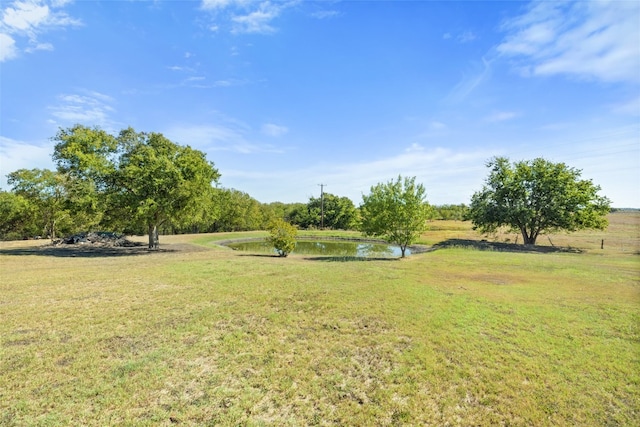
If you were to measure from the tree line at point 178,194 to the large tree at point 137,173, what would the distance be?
0.21ft

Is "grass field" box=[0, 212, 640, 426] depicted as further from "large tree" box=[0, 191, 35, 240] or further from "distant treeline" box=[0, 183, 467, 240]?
"large tree" box=[0, 191, 35, 240]

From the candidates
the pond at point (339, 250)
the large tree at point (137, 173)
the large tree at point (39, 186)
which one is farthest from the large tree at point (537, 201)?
the large tree at point (39, 186)

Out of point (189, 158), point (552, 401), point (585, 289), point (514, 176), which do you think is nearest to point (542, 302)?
point (585, 289)

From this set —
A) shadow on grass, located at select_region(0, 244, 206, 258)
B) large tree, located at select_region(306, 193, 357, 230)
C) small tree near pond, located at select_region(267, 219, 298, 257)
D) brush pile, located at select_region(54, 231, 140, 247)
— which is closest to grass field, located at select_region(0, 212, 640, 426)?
shadow on grass, located at select_region(0, 244, 206, 258)

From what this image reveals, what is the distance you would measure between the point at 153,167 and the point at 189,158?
248 cm

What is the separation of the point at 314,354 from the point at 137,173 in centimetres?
1925

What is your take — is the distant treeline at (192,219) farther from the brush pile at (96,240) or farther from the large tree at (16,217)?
the brush pile at (96,240)

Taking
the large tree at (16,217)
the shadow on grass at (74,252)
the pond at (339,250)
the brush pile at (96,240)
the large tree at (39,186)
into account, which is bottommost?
the pond at (339,250)

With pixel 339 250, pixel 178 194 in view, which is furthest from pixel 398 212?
pixel 178 194

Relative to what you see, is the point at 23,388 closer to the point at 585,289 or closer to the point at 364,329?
the point at 364,329

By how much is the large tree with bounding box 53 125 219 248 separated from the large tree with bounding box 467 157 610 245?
2832cm

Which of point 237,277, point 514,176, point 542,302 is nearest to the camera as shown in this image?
point 542,302

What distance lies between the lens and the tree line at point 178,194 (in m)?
19.7

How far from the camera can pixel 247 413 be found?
3908mm
